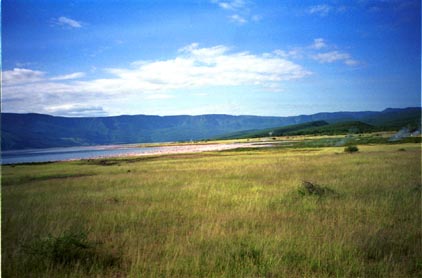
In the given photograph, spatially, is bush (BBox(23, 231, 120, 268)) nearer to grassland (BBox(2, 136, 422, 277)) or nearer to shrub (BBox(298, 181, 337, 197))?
grassland (BBox(2, 136, 422, 277))

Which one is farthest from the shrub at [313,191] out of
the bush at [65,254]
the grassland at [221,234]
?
the bush at [65,254]

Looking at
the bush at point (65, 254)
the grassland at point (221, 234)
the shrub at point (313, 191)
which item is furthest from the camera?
the shrub at point (313, 191)

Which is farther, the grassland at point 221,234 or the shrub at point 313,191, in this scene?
the shrub at point 313,191

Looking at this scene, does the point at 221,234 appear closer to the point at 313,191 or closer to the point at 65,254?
the point at 65,254

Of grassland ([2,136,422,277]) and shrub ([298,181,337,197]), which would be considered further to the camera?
shrub ([298,181,337,197])

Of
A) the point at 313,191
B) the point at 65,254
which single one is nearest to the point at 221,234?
the point at 65,254

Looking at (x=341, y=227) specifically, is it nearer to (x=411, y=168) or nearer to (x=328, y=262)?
(x=328, y=262)

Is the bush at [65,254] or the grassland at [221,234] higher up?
the bush at [65,254]

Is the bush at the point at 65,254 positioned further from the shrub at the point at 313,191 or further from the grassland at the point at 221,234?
the shrub at the point at 313,191

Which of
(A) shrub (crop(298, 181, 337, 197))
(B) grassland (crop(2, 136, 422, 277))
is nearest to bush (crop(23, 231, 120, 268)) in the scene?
(B) grassland (crop(2, 136, 422, 277))

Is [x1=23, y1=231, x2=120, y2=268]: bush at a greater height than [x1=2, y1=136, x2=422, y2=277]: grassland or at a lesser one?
greater

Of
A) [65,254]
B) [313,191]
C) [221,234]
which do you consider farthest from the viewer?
[313,191]

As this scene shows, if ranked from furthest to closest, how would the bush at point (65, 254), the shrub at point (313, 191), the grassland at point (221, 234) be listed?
the shrub at point (313, 191)
the bush at point (65, 254)
the grassland at point (221, 234)

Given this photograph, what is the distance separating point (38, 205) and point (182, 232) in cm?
863
